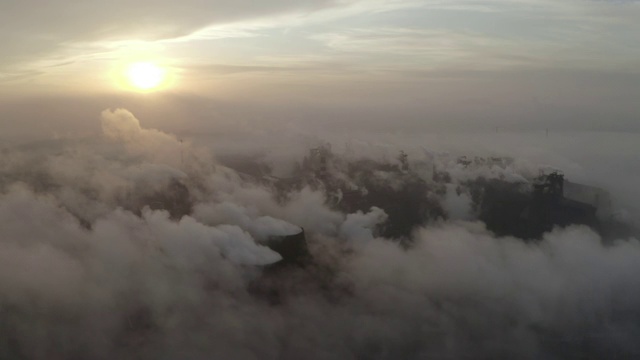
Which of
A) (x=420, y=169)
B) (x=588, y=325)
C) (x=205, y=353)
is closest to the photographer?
(x=205, y=353)

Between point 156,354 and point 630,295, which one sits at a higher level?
point 156,354

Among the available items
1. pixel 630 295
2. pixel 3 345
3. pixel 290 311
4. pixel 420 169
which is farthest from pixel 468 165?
pixel 3 345

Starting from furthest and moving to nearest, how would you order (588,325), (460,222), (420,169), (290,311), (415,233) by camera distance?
(420,169), (460,222), (415,233), (588,325), (290,311)

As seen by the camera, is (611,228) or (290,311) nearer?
(290,311)

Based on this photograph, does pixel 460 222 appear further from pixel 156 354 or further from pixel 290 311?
pixel 156 354

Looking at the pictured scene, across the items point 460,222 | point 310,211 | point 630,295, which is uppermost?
point 310,211

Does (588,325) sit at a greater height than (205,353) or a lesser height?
lesser

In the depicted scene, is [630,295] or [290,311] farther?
[630,295]

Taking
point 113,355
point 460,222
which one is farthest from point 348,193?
point 113,355

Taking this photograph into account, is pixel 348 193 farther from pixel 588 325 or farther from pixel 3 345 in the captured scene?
pixel 3 345
